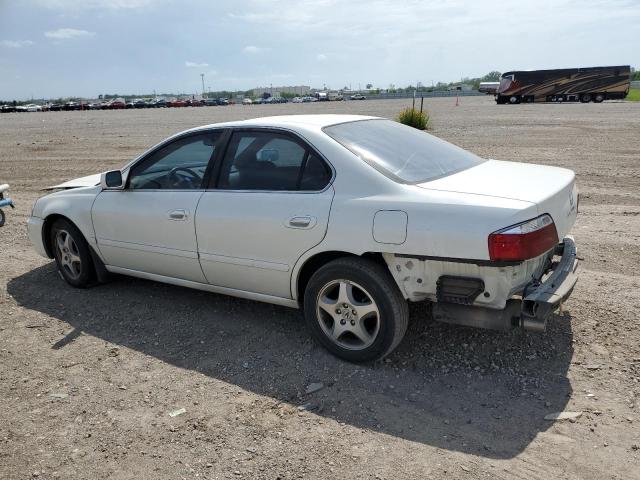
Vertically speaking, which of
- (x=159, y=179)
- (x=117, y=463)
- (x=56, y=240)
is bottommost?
(x=117, y=463)

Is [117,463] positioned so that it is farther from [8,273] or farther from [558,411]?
[8,273]

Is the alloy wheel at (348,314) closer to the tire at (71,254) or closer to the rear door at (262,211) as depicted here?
the rear door at (262,211)

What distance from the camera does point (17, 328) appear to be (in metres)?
4.80

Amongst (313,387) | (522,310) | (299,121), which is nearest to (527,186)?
(522,310)

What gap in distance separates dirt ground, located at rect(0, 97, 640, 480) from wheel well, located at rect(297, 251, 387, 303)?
0.47 m

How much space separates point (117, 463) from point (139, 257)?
2265 millimetres

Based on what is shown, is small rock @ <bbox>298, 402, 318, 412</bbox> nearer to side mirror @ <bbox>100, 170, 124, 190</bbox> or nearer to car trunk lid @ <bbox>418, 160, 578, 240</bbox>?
car trunk lid @ <bbox>418, 160, 578, 240</bbox>

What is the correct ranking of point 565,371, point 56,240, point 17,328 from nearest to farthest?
point 565,371
point 17,328
point 56,240

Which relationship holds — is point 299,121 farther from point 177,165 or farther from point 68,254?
point 68,254

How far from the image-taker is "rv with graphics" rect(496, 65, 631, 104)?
46.5m

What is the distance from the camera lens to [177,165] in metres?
4.78

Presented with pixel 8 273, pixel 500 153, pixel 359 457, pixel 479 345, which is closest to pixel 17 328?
pixel 8 273

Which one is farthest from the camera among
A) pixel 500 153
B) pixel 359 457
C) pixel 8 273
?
pixel 500 153

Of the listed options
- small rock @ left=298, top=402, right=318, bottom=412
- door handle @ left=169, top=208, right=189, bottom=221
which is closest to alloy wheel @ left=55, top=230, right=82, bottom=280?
door handle @ left=169, top=208, right=189, bottom=221
